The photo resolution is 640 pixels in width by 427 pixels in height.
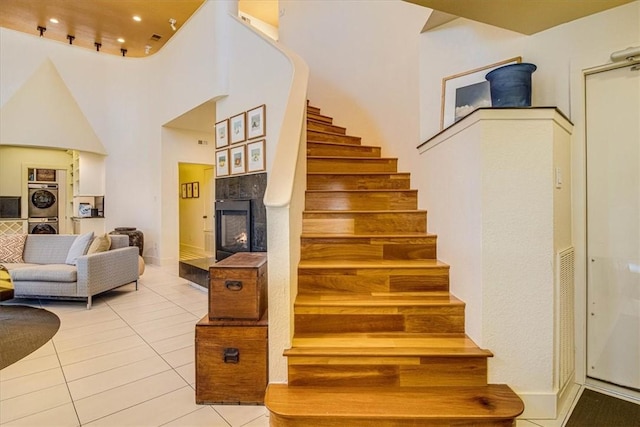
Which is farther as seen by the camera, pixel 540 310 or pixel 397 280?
pixel 397 280

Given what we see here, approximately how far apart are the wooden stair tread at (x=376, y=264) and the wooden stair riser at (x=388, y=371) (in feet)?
2.01

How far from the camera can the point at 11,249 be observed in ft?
14.0

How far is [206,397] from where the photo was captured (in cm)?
188

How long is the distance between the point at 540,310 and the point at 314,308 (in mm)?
1281

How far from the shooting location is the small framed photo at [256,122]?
13.9ft

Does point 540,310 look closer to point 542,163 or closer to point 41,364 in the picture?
point 542,163

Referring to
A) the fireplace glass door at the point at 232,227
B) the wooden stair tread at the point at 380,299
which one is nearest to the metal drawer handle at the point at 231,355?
the wooden stair tread at the point at 380,299

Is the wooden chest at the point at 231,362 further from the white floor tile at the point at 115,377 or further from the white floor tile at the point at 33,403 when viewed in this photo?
the white floor tile at the point at 33,403

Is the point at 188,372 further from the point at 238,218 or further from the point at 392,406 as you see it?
the point at 238,218

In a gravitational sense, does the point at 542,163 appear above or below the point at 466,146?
below

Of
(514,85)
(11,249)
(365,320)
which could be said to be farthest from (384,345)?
(11,249)

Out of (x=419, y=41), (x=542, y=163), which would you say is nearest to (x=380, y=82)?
(x=419, y=41)

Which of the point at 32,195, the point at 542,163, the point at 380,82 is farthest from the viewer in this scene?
the point at 32,195

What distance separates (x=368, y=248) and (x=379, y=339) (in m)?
0.70
